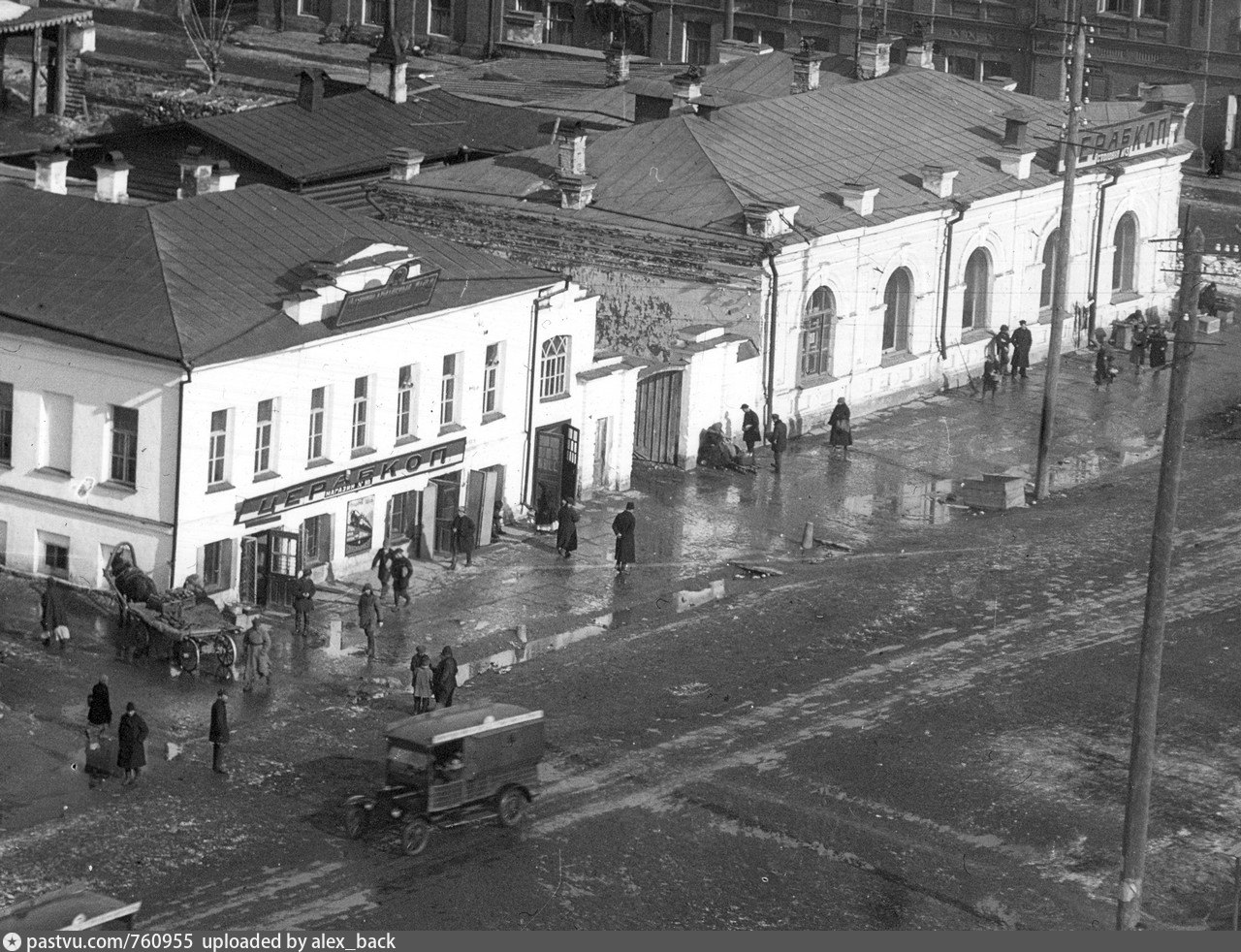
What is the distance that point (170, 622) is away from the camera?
42.6 m

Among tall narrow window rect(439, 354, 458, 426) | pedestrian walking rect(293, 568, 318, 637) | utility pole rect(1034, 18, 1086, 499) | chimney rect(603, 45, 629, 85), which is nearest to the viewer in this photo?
pedestrian walking rect(293, 568, 318, 637)

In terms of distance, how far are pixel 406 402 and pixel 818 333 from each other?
13.5m

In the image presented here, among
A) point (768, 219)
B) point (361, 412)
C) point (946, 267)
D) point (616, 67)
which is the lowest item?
point (361, 412)

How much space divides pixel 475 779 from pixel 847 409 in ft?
78.4

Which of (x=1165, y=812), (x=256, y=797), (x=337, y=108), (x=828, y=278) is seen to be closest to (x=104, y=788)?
(x=256, y=797)

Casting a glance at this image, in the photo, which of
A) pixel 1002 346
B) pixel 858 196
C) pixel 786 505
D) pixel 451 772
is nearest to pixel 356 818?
pixel 451 772

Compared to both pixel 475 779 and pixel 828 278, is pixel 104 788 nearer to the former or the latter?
pixel 475 779

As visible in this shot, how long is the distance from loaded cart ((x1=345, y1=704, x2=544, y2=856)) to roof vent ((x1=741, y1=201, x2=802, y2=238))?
22.5 meters

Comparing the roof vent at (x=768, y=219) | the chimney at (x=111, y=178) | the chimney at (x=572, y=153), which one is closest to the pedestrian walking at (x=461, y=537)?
the chimney at (x=111, y=178)

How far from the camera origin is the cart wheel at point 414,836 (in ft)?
115

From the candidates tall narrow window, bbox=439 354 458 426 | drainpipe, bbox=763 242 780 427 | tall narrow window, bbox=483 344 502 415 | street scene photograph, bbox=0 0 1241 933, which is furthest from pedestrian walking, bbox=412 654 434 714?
drainpipe, bbox=763 242 780 427

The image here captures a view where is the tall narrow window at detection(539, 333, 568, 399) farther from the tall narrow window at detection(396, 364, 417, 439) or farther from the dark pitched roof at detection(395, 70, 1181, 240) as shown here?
the dark pitched roof at detection(395, 70, 1181, 240)

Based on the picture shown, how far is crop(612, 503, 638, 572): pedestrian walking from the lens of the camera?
4894cm

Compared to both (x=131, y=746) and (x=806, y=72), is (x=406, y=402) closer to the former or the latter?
(x=131, y=746)
